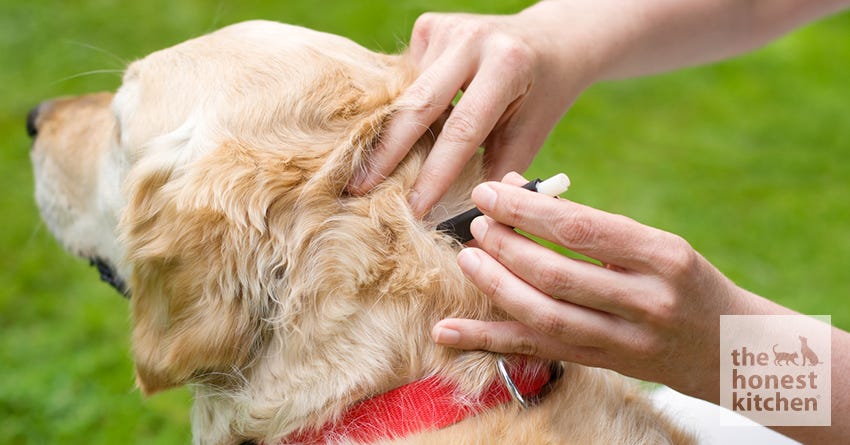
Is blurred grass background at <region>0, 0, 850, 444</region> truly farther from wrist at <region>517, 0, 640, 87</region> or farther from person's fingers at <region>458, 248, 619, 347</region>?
person's fingers at <region>458, 248, 619, 347</region>

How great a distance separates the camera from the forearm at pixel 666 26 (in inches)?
99.3

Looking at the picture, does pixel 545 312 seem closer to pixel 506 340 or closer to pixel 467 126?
pixel 506 340

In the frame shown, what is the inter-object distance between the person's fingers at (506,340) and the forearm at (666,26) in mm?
963

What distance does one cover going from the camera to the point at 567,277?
169 centimetres

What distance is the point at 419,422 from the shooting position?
181 centimetres

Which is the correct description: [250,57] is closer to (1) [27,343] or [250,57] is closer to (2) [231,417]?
(2) [231,417]

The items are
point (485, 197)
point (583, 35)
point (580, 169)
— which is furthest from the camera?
point (580, 169)

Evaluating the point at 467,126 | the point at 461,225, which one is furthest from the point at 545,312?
the point at 467,126

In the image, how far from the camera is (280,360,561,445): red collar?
1815mm

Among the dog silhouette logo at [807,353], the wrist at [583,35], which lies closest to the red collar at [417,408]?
the dog silhouette logo at [807,353]

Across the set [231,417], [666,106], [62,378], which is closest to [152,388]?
[231,417]

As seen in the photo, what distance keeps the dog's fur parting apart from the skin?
8 cm

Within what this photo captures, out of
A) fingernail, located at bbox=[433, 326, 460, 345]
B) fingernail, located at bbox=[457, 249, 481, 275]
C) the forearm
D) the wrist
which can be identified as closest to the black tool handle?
fingernail, located at bbox=[457, 249, 481, 275]

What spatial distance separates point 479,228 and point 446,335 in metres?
0.24
